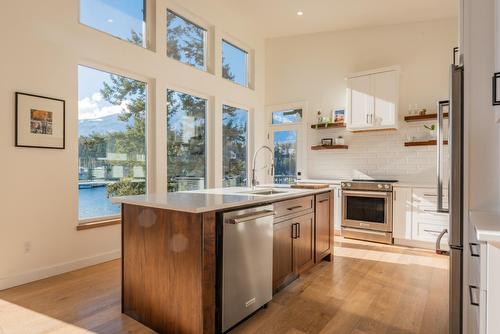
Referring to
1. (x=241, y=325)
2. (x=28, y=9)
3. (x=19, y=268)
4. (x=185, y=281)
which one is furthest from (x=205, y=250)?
(x=28, y=9)

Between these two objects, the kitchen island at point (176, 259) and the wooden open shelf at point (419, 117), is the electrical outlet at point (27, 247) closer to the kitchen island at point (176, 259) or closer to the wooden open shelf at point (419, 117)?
the kitchen island at point (176, 259)

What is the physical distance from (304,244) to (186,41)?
3.62m

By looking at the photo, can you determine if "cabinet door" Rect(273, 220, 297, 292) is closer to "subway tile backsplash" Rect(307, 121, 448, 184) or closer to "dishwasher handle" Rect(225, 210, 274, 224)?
"dishwasher handle" Rect(225, 210, 274, 224)

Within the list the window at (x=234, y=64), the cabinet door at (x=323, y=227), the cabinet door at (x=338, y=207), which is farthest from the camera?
the window at (x=234, y=64)

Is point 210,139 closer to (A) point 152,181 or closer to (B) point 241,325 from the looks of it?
(A) point 152,181

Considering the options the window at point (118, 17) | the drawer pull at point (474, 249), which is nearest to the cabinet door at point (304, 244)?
the drawer pull at point (474, 249)

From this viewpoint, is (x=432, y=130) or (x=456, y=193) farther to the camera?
(x=432, y=130)

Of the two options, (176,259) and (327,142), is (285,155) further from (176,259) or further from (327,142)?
(176,259)

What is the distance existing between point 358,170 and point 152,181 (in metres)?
3.51

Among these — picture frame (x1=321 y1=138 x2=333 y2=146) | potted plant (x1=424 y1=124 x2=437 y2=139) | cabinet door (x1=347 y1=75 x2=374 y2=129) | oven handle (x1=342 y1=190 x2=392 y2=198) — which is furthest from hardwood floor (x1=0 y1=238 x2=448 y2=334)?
picture frame (x1=321 y1=138 x2=333 y2=146)

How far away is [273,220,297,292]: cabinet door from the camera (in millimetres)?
2654

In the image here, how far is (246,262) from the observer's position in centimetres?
223

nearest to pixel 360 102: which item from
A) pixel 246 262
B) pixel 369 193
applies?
pixel 369 193

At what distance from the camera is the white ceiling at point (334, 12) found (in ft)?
15.3
